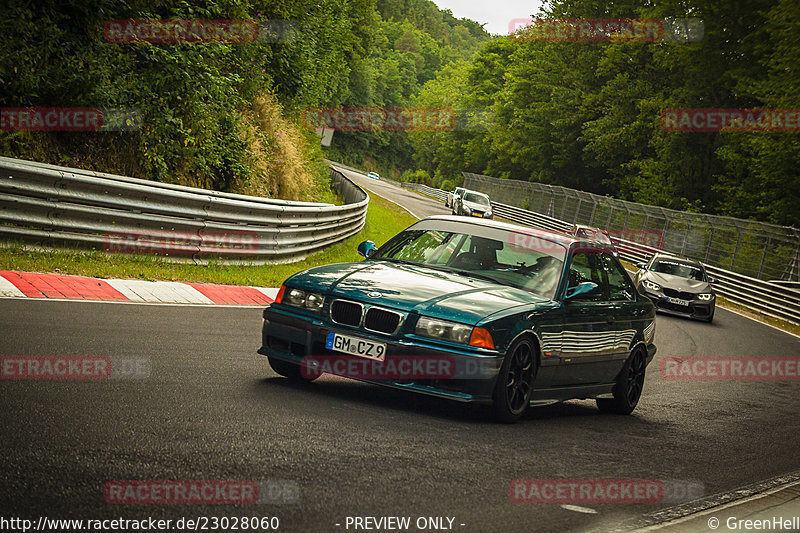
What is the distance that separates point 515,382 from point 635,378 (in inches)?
102

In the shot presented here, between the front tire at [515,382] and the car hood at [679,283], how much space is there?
54.3 ft

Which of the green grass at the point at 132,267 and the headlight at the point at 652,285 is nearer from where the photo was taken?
the green grass at the point at 132,267

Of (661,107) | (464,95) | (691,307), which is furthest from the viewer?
(464,95)

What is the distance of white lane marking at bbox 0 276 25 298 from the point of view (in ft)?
30.1

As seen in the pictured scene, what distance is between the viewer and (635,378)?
8883 millimetres

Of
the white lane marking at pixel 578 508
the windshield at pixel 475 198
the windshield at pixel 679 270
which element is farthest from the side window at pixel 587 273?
the windshield at pixel 475 198

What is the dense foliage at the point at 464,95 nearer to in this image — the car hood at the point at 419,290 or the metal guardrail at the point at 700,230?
the metal guardrail at the point at 700,230

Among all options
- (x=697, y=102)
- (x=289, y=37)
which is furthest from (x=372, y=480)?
(x=697, y=102)

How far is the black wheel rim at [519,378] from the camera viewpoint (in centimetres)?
665

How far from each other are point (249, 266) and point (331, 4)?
47.8 feet

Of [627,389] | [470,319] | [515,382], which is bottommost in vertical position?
[627,389]

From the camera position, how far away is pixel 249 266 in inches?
613

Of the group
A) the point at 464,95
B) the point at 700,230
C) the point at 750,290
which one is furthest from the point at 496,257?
the point at 464,95

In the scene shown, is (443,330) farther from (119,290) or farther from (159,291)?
(159,291)
